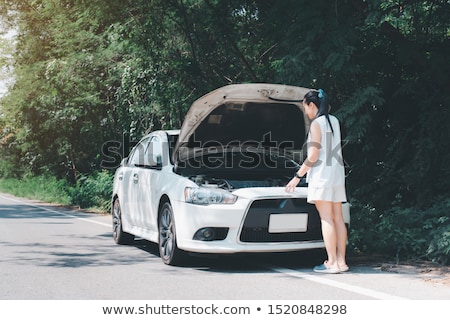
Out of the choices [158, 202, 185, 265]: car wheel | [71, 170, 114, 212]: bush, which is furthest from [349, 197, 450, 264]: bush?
[71, 170, 114, 212]: bush

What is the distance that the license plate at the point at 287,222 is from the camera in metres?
7.36

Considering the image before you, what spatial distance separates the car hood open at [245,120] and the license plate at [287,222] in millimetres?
1640

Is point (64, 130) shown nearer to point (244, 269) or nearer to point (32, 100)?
point (32, 100)

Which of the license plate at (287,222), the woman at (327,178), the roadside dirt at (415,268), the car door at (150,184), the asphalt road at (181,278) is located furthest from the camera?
the car door at (150,184)

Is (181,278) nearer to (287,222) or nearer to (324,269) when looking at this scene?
(287,222)

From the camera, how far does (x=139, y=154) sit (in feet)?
32.2

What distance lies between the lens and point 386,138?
1086 centimetres

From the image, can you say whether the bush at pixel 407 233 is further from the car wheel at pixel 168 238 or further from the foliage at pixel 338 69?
the car wheel at pixel 168 238

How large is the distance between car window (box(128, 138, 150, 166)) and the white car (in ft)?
0.09

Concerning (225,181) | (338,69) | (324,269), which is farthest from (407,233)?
(338,69)

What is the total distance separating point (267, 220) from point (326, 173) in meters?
0.83

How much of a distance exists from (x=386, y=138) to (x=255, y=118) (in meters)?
2.93

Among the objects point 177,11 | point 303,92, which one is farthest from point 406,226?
point 177,11

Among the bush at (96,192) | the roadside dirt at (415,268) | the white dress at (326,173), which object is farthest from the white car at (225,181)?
the bush at (96,192)
